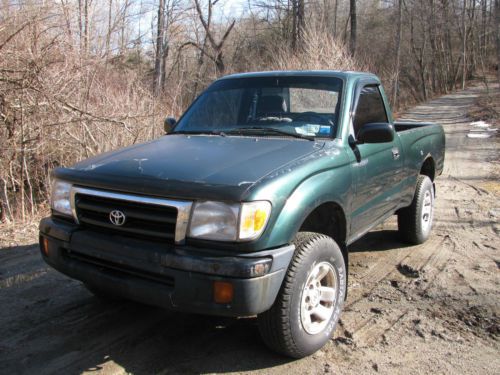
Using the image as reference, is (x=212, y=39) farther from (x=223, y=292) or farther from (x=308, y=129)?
(x=223, y=292)

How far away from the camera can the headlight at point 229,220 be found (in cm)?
259

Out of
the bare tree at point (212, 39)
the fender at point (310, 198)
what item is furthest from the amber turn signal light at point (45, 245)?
the bare tree at point (212, 39)

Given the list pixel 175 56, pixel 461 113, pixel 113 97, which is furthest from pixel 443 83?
pixel 113 97

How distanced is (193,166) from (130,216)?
1.60ft

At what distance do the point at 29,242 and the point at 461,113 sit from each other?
2089cm

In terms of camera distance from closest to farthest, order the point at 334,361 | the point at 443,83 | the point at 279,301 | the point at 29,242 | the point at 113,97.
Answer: the point at 279,301 < the point at 334,361 < the point at 29,242 < the point at 113,97 < the point at 443,83

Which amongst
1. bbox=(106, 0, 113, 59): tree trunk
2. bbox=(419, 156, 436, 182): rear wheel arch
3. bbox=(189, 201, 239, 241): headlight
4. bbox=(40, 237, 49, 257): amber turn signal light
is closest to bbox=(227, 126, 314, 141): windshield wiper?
bbox=(189, 201, 239, 241): headlight

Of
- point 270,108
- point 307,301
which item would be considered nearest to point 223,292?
point 307,301

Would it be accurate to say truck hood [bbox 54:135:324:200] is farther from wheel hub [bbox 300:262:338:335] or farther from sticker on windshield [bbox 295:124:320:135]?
wheel hub [bbox 300:262:338:335]

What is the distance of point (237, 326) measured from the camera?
3.49m

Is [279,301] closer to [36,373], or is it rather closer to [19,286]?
[36,373]

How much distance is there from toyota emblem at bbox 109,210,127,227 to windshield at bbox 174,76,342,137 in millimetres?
1333

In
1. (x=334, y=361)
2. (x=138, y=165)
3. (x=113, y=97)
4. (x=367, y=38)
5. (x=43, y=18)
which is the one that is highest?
(x=367, y=38)

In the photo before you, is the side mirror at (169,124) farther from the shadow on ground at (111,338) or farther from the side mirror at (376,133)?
the side mirror at (376,133)
